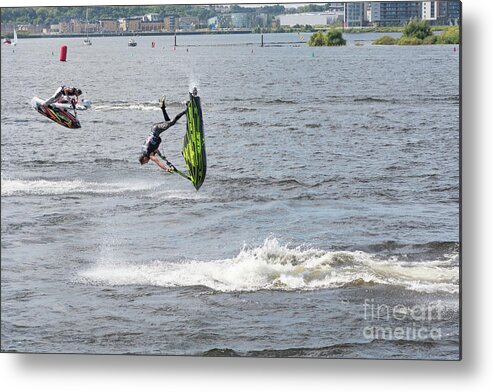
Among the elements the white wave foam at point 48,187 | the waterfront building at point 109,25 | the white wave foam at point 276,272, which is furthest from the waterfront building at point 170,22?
the white wave foam at point 276,272

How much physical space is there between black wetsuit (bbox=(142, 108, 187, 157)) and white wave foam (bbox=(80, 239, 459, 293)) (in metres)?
0.63

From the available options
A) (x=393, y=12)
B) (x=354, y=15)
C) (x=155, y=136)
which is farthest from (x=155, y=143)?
(x=393, y=12)

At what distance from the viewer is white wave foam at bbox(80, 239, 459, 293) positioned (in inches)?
230

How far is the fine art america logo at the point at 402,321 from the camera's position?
5.75m

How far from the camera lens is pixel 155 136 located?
604 centimetres

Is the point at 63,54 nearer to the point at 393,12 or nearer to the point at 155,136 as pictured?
the point at 155,136

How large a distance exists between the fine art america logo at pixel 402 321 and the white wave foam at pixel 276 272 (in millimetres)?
116

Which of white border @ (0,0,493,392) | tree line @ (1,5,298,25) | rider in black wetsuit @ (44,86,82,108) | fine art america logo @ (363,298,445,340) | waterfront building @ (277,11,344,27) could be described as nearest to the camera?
white border @ (0,0,493,392)

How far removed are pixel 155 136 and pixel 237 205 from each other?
1.96 feet

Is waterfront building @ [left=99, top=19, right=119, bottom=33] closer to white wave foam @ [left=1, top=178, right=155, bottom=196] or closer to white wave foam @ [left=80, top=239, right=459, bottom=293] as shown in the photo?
white wave foam @ [left=1, top=178, right=155, bottom=196]

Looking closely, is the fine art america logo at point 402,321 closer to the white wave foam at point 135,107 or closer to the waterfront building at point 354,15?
the waterfront building at point 354,15

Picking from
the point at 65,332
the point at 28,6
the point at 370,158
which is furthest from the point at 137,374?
the point at 28,6

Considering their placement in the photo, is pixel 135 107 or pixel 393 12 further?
pixel 135 107

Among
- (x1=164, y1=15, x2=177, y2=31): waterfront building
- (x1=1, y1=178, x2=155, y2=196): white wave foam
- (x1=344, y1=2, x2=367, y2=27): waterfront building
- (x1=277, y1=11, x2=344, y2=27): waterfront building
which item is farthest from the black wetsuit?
(x1=344, y1=2, x2=367, y2=27): waterfront building
